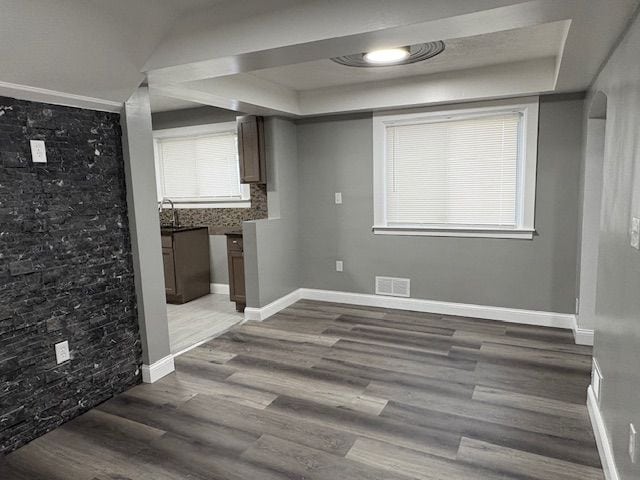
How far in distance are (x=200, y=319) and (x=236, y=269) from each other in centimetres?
64

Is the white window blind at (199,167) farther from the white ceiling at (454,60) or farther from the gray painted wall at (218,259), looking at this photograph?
the white ceiling at (454,60)

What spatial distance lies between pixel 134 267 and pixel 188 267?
2.25 metres

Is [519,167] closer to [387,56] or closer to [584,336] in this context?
[584,336]

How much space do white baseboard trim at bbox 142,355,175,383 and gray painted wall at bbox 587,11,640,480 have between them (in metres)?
2.79

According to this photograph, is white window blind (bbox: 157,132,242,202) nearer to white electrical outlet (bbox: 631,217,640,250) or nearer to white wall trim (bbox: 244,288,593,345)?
white wall trim (bbox: 244,288,593,345)

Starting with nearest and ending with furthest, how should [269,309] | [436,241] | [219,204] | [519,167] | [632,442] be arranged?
[632,442] → [519,167] → [436,241] → [269,309] → [219,204]

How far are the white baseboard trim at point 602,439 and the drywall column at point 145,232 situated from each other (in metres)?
2.78

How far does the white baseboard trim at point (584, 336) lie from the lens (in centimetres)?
350

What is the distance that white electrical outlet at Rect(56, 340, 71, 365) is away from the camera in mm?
2502

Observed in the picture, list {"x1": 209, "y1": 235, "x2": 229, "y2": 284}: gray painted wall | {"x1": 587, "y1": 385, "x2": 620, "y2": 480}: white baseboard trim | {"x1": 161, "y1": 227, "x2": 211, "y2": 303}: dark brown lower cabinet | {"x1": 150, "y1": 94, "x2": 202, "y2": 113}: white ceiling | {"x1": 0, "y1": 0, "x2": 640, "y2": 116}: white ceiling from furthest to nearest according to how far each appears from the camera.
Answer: {"x1": 209, "y1": 235, "x2": 229, "y2": 284}: gray painted wall → {"x1": 161, "y1": 227, "x2": 211, "y2": 303}: dark brown lower cabinet → {"x1": 150, "y1": 94, "x2": 202, "y2": 113}: white ceiling → {"x1": 587, "y1": 385, "x2": 620, "y2": 480}: white baseboard trim → {"x1": 0, "y1": 0, "x2": 640, "y2": 116}: white ceiling

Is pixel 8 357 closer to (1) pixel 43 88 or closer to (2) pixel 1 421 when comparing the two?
(2) pixel 1 421

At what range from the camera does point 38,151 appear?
7.73ft

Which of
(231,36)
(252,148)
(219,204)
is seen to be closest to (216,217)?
(219,204)

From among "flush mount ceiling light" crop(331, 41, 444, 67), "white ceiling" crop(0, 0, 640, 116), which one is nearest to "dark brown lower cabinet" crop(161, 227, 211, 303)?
"white ceiling" crop(0, 0, 640, 116)
